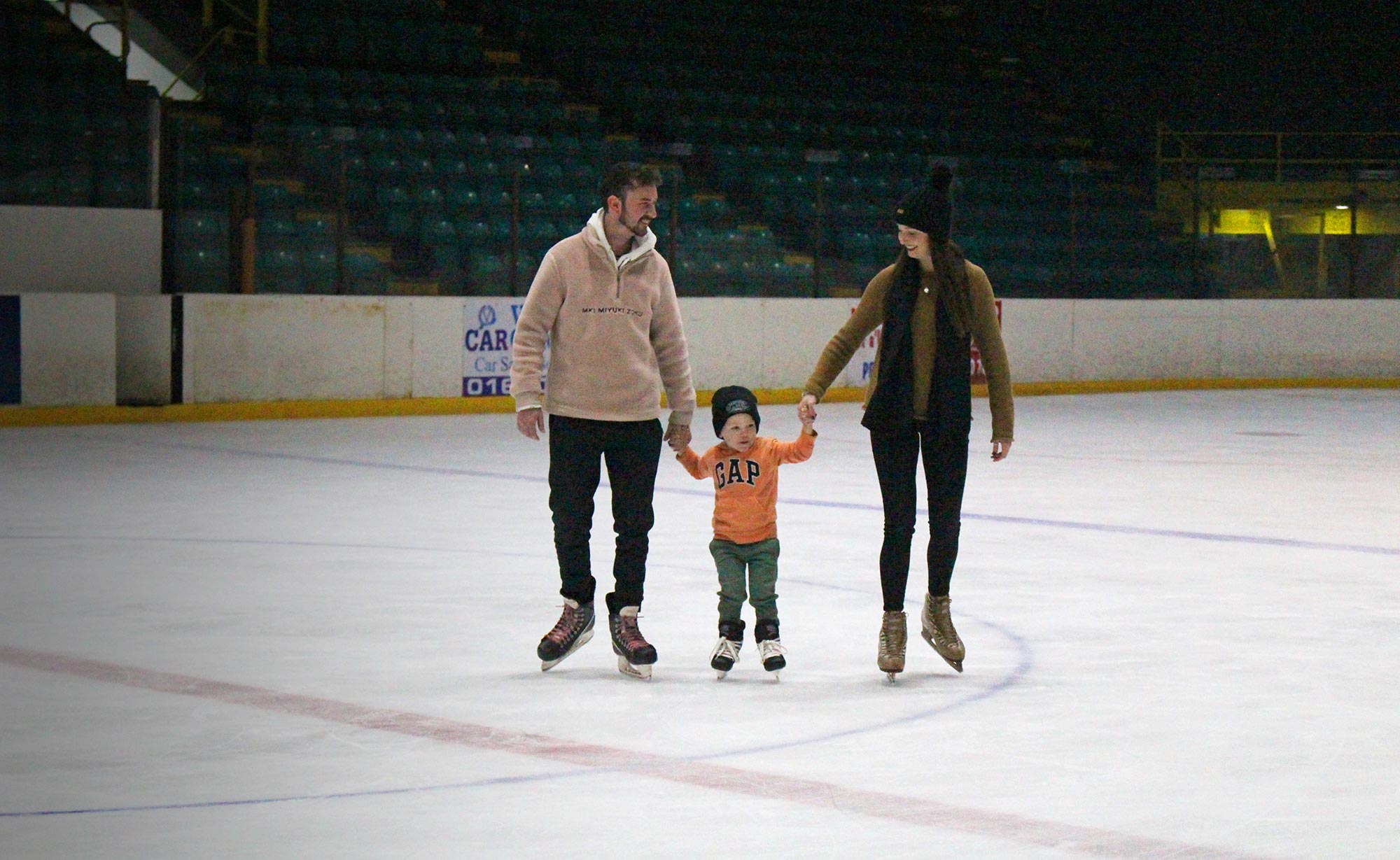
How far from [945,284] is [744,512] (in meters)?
0.95

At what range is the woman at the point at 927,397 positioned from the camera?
5.93m

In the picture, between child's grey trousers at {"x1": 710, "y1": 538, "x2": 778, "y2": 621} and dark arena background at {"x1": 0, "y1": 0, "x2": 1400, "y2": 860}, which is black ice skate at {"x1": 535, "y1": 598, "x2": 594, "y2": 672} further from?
child's grey trousers at {"x1": 710, "y1": 538, "x2": 778, "y2": 621}

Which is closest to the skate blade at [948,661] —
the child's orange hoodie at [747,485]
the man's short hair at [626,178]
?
the child's orange hoodie at [747,485]

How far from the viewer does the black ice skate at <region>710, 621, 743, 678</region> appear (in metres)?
5.89

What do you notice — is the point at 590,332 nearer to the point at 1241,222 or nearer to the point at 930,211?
the point at 930,211

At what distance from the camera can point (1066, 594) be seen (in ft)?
25.0

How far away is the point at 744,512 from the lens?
604cm

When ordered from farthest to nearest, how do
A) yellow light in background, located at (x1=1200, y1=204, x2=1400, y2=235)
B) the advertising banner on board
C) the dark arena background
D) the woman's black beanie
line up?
1. yellow light in background, located at (x1=1200, y1=204, x2=1400, y2=235)
2. the advertising banner on board
3. the woman's black beanie
4. the dark arena background

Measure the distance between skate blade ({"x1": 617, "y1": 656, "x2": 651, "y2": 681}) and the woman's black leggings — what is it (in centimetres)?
78

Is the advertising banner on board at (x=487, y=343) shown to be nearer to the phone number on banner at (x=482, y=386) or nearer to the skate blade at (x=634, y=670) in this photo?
the phone number on banner at (x=482, y=386)

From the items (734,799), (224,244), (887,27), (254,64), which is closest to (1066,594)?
(734,799)

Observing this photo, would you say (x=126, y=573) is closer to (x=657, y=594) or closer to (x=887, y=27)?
(x=657, y=594)

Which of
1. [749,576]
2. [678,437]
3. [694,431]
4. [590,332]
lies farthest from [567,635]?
[694,431]

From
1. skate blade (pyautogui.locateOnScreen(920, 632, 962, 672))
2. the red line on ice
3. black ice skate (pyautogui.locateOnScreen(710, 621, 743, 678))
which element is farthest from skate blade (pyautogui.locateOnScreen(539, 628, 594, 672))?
skate blade (pyautogui.locateOnScreen(920, 632, 962, 672))
